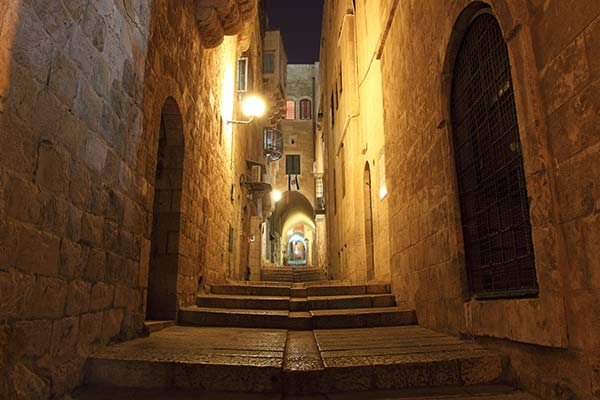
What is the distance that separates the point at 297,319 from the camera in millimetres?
5105

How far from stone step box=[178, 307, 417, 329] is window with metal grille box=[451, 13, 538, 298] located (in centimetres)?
167

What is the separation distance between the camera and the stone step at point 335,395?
266 cm

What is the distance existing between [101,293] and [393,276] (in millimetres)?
4343

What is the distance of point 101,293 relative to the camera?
3.26 m

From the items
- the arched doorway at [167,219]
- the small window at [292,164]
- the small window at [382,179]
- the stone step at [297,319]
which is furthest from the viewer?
the small window at [292,164]

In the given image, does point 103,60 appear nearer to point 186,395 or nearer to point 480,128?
point 186,395

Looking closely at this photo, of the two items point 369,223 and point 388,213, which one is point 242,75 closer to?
point 369,223

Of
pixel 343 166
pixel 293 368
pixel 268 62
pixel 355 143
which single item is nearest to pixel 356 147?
pixel 355 143

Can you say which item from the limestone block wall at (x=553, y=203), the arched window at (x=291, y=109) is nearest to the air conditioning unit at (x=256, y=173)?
the limestone block wall at (x=553, y=203)

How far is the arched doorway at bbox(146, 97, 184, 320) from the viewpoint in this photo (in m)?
5.33

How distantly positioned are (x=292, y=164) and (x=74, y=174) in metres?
26.9

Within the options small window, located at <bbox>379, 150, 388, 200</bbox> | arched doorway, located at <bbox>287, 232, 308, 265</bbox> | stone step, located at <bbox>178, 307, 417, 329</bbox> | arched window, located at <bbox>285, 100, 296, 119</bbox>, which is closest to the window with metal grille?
stone step, located at <bbox>178, 307, 417, 329</bbox>

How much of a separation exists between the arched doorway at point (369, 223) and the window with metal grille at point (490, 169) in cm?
491

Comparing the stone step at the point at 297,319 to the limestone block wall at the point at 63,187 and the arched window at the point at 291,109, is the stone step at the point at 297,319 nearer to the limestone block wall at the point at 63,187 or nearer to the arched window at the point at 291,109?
the limestone block wall at the point at 63,187
